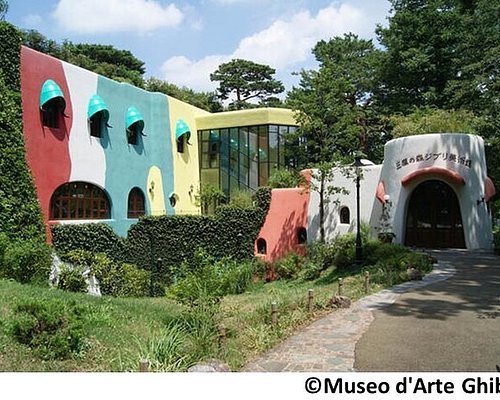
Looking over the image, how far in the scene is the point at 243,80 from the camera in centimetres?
4138

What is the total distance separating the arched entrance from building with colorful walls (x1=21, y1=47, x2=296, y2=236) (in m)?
9.00

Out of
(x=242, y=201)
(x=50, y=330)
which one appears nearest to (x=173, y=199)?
(x=242, y=201)

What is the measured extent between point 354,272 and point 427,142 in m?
6.84

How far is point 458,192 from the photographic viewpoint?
690 inches

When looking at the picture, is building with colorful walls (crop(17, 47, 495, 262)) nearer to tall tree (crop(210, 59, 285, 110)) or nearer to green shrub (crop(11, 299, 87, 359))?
green shrub (crop(11, 299, 87, 359))

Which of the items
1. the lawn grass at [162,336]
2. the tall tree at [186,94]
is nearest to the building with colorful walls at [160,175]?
the lawn grass at [162,336]

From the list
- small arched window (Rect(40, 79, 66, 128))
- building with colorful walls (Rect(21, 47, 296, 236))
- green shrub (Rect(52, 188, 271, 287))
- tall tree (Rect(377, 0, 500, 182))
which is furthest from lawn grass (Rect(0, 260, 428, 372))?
tall tree (Rect(377, 0, 500, 182))

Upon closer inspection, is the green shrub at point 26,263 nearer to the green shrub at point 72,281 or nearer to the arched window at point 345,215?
the green shrub at point 72,281

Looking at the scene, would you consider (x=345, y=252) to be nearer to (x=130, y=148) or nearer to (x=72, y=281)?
(x=72, y=281)

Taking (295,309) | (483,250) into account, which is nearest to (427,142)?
(483,250)

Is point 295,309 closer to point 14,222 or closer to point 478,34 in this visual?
point 14,222

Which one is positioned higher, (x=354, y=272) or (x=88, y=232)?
(x=88, y=232)

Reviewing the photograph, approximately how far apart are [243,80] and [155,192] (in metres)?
22.5

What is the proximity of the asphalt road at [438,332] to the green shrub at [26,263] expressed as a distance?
9.95 meters
